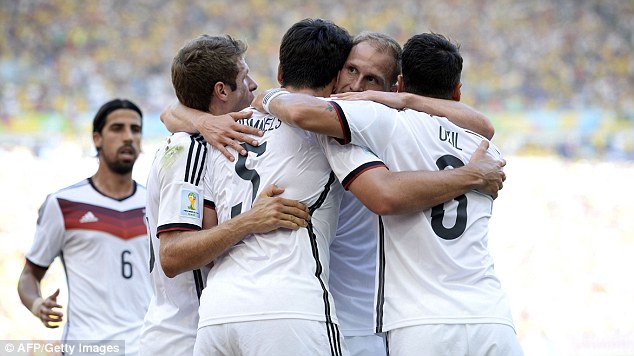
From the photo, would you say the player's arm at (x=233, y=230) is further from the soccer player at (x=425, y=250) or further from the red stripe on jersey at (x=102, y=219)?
the red stripe on jersey at (x=102, y=219)

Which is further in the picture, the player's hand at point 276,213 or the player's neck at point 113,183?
the player's neck at point 113,183

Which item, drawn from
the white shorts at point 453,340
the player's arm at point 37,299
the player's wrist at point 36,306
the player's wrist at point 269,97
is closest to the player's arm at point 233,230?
the player's wrist at point 269,97

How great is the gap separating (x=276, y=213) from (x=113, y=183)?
12.0 feet

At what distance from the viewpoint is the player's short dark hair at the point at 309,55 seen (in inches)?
147

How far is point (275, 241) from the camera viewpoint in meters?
3.50

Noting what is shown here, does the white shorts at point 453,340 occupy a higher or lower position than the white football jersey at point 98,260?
lower

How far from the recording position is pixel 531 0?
2131 cm

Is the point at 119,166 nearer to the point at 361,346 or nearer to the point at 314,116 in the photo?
the point at 361,346

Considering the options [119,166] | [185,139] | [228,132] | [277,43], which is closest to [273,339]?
[228,132]

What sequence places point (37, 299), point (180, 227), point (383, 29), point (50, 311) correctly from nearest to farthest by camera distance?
point (180, 227) → point (50, 311) → point (37, 299) → point (383, 29)

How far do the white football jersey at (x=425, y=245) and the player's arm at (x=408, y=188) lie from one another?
0.28 feet

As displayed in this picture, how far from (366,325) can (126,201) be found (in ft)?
10.4

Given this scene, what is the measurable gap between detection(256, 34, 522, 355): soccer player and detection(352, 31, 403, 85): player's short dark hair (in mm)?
563

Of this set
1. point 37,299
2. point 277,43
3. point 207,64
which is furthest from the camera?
point 277,43
